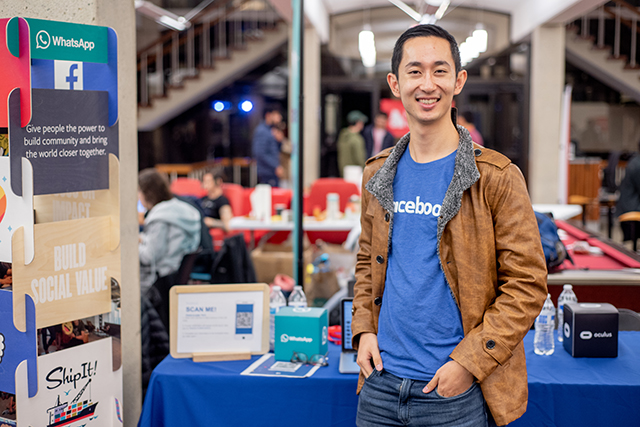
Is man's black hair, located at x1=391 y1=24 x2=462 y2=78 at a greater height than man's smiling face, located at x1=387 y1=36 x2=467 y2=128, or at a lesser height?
greater

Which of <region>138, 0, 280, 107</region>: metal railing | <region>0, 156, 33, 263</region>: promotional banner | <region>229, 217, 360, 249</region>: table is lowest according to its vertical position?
<region>229, 217, 360, 249</region>: table

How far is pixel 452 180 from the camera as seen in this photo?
151 centimetres

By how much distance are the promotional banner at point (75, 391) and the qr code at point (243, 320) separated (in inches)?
18.3

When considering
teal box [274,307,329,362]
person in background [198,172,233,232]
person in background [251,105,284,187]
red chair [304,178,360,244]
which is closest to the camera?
teal box [274,307,329,362]

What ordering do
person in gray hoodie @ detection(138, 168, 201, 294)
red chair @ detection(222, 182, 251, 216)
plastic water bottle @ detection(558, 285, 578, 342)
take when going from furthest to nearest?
red chair @ detection(222, 182, 251, 216), person in gray hoodie @ detection(138, 168, 201, 294), plastic water bottle @ detection(558, 285, 578, 342)

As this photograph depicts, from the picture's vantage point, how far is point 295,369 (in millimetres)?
2258

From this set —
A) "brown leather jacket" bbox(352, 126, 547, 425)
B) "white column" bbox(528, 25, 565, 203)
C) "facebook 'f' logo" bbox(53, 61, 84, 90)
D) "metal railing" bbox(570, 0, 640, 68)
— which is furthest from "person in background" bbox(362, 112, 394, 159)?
"brown leather jacket" bbox(352, 126, 547, 425)

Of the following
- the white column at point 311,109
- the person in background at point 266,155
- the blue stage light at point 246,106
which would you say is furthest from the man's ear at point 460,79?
the blue stage light at point 246,106

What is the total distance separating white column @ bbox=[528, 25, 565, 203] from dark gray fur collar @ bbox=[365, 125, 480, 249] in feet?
28.4

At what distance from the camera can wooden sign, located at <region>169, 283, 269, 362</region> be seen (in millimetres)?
2369

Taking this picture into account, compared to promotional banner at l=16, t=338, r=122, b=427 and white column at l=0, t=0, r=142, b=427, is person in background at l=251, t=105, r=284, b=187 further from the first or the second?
promotional banner at l=16, t=338, r=122, b=427

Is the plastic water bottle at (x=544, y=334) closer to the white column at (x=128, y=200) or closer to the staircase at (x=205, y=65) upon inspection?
the white column at (x=128, y=200)

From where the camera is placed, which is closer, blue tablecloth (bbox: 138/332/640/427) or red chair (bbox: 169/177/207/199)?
blue tablecloth (bbox: 138/332/640/427)

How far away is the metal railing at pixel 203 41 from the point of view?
37.2 ft
